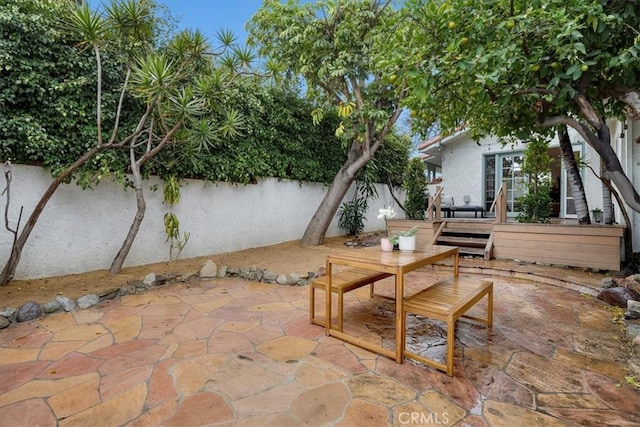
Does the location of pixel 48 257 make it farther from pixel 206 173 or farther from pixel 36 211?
pixel 206 173

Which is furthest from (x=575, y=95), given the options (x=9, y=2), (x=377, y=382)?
(x=9, y=2)

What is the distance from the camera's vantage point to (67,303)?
3545 millimetres

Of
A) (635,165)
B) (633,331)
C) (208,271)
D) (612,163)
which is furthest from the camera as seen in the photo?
(635,165)

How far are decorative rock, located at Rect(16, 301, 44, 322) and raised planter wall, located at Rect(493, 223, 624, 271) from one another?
7112 mm

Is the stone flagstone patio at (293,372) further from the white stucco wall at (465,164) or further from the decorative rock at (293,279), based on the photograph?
the white stucco wall at (465,164)

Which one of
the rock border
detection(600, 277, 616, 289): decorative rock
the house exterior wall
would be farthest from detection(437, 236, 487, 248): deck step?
the rock border

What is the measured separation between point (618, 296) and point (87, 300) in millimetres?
6328

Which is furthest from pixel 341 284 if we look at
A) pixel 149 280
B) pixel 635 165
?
pixel 635 165

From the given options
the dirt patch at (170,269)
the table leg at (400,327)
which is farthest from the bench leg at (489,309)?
the dirt patch at (170,269)

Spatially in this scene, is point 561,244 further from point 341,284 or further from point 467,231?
point 341,284

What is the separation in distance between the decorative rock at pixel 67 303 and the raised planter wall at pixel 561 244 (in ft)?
22.4

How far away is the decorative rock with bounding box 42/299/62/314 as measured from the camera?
11.2 ft

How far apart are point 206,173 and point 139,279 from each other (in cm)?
238

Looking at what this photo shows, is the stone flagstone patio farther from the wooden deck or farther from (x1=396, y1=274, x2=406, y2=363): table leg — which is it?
the wooden deck
